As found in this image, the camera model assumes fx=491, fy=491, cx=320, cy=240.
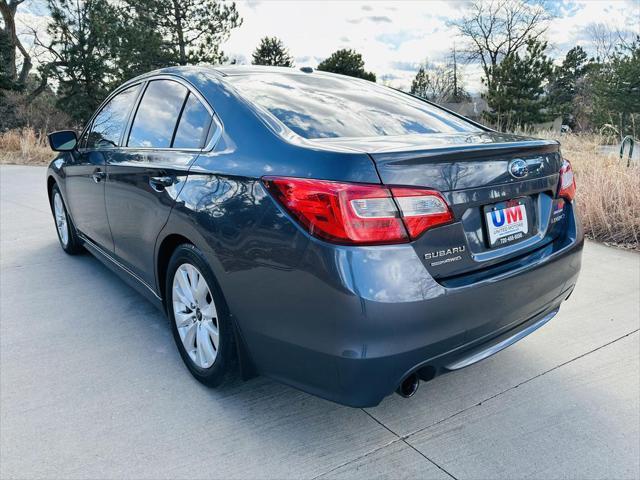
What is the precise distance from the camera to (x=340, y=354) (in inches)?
65.9

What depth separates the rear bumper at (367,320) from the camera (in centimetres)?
162

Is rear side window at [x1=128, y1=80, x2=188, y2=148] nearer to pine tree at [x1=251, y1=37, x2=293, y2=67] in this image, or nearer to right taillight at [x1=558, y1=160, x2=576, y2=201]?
right taillight at [x1=558, y1=160, x2=576, y2=201]

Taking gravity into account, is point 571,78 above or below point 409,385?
above

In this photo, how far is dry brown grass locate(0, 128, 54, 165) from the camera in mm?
13312

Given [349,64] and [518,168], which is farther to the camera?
[349,64]

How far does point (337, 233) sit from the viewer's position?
5.35ft

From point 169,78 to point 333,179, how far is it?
1630mm

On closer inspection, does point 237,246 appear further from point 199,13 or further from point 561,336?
point 199,13

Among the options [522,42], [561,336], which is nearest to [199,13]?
[522,42]

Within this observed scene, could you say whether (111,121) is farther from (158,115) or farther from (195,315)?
(195,315)

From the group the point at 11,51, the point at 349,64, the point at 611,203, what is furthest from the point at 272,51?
the point at 611,203

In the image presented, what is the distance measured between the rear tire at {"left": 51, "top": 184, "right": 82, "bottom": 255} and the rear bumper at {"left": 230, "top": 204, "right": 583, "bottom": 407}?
3002 mm

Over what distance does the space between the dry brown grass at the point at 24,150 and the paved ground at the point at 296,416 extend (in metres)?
12.0

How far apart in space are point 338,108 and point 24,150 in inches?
556
